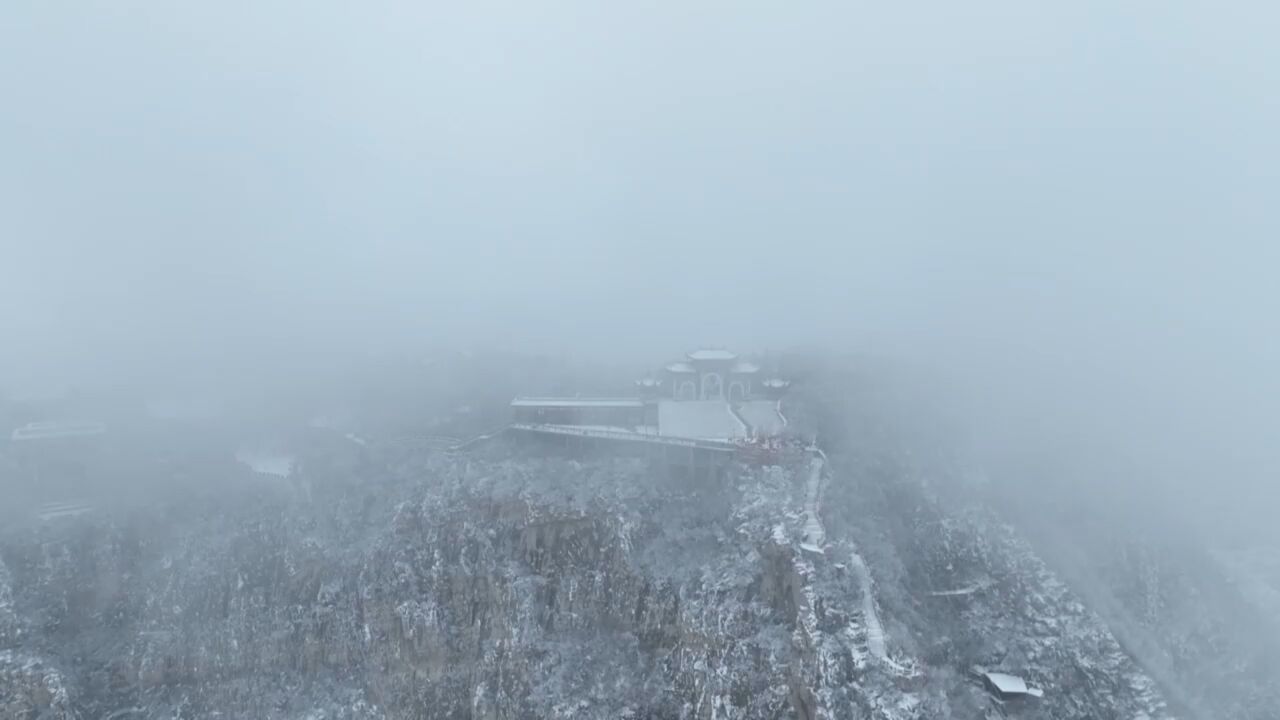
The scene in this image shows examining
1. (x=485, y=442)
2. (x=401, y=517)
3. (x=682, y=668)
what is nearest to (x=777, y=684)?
(x=682, y=668)

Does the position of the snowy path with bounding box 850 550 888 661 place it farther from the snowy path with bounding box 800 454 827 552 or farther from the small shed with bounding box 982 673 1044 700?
the small shed with bounding box 982 673 1044 700

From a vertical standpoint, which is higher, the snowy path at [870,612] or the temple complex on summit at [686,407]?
the temple complex on summit at [686,407]

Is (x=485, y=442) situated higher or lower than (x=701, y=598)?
higher

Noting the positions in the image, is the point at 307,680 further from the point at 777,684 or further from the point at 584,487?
the point at 777,684

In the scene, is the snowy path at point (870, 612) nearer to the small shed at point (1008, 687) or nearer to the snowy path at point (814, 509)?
the snowy path at point (814, 509)

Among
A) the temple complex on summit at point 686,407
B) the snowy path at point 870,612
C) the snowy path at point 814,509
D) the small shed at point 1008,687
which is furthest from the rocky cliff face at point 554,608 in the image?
the temple complex on summit at point 686,407

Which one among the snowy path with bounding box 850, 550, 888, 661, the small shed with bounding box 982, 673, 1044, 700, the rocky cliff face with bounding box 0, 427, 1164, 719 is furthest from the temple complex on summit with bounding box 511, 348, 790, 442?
the small shed with bounding box 982, 673, 1044, 700

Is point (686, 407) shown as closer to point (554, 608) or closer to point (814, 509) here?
point (814, 509)
